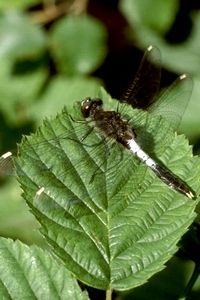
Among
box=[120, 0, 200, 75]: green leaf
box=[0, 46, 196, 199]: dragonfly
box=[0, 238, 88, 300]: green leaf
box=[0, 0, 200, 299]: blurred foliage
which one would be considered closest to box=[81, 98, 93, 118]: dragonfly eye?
box=[0, 46, 196, 199]: dragonfly

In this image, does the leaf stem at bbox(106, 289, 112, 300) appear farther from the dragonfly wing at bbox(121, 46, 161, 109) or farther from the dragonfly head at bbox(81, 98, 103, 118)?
the dragonfly wing at bbox(121, 46, 161, 109)

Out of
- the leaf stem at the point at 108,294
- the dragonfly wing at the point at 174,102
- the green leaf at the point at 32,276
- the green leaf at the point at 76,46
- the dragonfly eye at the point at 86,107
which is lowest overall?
the leaf stem at the point at 108,294

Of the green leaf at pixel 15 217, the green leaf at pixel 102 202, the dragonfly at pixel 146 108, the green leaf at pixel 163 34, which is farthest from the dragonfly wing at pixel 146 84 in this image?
the green leaf at pixel 15 217

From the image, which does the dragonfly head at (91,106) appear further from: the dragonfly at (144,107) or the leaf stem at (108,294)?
the leaf stem at (108,294)

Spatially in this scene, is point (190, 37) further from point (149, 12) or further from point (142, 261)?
point (142, 261)

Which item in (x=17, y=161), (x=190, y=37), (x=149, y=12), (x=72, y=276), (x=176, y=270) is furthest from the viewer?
(x=190, y=37)

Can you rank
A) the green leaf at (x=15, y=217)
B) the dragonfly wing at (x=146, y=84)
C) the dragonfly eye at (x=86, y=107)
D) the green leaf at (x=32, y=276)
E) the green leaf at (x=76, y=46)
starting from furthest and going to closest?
1. the green leaf at (x=76, y=46)
2. the green leaf at (x=15, y=217)
3. the dragonfly wing at (x=146, y=84)
4. the dragonfly eye at (x=86, y=107)
5. the green leaf at (x=32, y=276)

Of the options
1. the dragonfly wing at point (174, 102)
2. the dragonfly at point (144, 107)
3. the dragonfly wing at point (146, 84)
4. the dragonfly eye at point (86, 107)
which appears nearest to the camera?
the dragonfly at point (144, 107)

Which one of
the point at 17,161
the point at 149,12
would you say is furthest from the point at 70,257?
the point at 149,12
